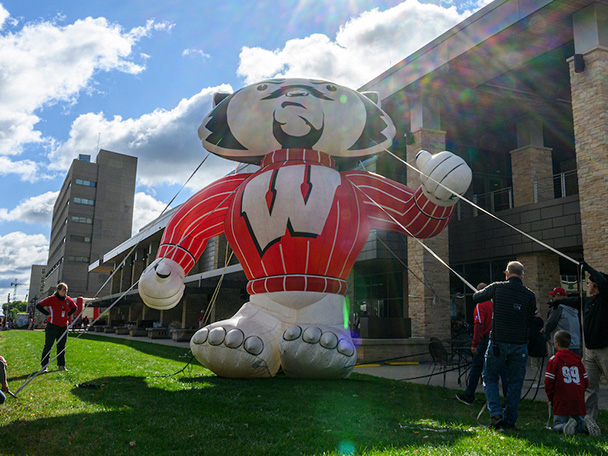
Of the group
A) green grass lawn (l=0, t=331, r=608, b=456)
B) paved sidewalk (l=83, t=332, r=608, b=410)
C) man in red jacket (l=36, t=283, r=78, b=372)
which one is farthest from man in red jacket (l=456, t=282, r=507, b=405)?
man in red jacket (l=36, t=283, r=78, b=372)

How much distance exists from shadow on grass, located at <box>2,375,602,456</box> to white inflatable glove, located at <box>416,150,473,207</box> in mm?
2504

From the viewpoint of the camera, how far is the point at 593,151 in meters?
10.6

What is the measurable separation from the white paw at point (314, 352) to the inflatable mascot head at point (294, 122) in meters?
2.66

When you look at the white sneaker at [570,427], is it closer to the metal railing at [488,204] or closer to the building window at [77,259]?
the metal railing at [488,204]

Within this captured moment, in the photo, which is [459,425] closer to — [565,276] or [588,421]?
[588,421]

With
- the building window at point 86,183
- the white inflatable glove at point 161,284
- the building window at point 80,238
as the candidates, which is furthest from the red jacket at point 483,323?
the building window at point 86,183

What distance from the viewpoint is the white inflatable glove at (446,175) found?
622 centimetres

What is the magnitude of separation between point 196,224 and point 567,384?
4937 mm

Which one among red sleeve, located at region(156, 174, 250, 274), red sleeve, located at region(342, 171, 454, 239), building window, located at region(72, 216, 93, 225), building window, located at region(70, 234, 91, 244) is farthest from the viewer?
building window, located at region(72, 216, 93, 225)

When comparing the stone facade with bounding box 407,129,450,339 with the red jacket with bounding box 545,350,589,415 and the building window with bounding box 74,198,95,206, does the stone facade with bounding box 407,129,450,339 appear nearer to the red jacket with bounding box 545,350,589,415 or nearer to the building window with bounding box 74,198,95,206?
the red jacket with bounding box 545,350,589,415

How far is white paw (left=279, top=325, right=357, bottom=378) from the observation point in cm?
596

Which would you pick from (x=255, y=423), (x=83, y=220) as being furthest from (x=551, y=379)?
(x=83, y=220)

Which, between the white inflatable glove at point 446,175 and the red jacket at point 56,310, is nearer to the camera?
the white inflatable glove at point 446,175

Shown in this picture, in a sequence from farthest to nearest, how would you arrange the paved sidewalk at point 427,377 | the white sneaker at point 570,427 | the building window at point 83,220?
the building window at point 83,220 → the paved sidewalk at point 427,377 → the white sneaker at point 570,427
